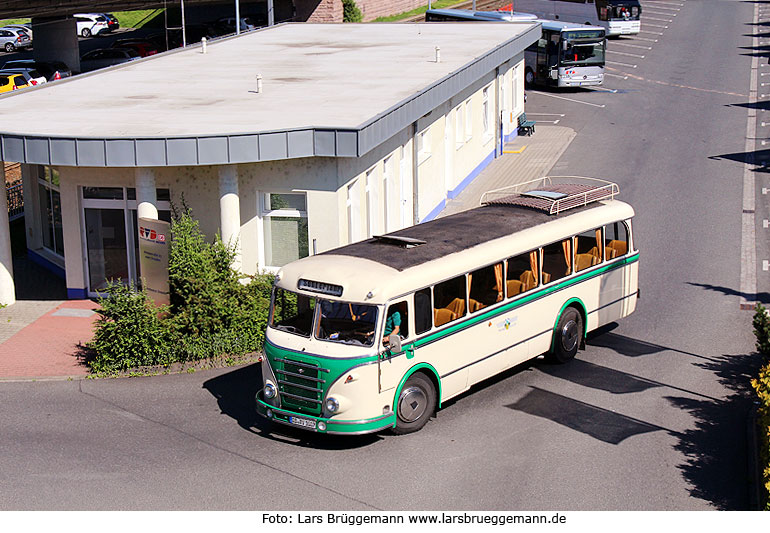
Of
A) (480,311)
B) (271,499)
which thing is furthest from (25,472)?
(480,311)

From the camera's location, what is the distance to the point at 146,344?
1798cm

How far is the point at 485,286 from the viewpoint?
1584 centimetres

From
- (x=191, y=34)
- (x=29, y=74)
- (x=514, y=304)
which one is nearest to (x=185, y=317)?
(x=514, y=304)

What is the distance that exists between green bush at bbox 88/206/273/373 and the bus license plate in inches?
145

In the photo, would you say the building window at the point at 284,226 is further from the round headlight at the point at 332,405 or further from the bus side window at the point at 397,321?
the round headlight at the point at 332,405

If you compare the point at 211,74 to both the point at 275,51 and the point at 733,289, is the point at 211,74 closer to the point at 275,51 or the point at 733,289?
the point at 275,51

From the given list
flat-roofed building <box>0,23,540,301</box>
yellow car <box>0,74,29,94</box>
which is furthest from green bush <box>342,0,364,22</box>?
flat-roofed building <box>0,23,540,301</box>

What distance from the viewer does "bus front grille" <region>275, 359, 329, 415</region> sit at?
14227 millimetres

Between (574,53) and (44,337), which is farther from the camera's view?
(574,53)

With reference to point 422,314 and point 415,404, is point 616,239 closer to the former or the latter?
point 422,314

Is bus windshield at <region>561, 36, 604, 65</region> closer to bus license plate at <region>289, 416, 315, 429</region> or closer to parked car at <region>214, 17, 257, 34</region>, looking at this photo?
parked car at <region>214, 17, 257, 34</region>

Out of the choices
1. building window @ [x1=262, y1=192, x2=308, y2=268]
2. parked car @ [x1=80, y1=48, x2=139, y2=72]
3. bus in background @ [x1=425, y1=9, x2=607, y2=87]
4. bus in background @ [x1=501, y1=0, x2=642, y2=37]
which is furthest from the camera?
bus in background @ [x1=501, y1=0, x2=642, y2=37]

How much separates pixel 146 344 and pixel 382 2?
54.0 m

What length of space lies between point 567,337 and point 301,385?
17.5ft
